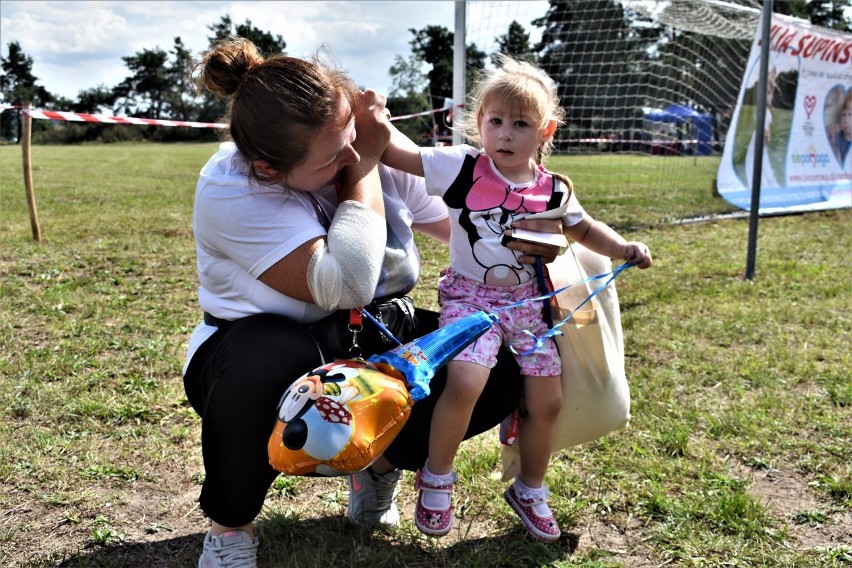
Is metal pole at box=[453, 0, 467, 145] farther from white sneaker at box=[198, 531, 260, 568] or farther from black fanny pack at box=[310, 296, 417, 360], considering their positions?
white sneaker at box=[198, 531, 260, 568]

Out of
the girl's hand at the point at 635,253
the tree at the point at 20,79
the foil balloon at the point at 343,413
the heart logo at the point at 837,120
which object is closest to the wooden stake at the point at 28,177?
Answer: the foil balloon at the point at 343,413

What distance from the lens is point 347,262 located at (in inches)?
73.5

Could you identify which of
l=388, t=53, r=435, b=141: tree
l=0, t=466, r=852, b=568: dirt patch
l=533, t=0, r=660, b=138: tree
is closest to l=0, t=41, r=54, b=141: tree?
l=388, t=53, r=435, b=141: tree

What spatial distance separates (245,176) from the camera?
1.91 m

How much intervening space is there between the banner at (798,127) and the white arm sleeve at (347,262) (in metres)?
7.94

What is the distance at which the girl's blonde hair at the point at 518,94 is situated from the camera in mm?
2260

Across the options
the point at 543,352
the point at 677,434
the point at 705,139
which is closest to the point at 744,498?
the point at 677,434

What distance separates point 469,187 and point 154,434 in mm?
1633

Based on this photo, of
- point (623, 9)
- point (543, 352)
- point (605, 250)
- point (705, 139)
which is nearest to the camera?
point (543, 352)

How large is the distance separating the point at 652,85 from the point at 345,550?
27.2 ft

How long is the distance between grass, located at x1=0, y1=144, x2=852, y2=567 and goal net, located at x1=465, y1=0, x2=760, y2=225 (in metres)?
4.18

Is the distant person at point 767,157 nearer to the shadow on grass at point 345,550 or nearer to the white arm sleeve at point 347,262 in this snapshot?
the shadow on grass at point 345,550

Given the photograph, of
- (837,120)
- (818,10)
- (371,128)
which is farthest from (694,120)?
(818,10)

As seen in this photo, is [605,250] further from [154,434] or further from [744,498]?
[154,434]
